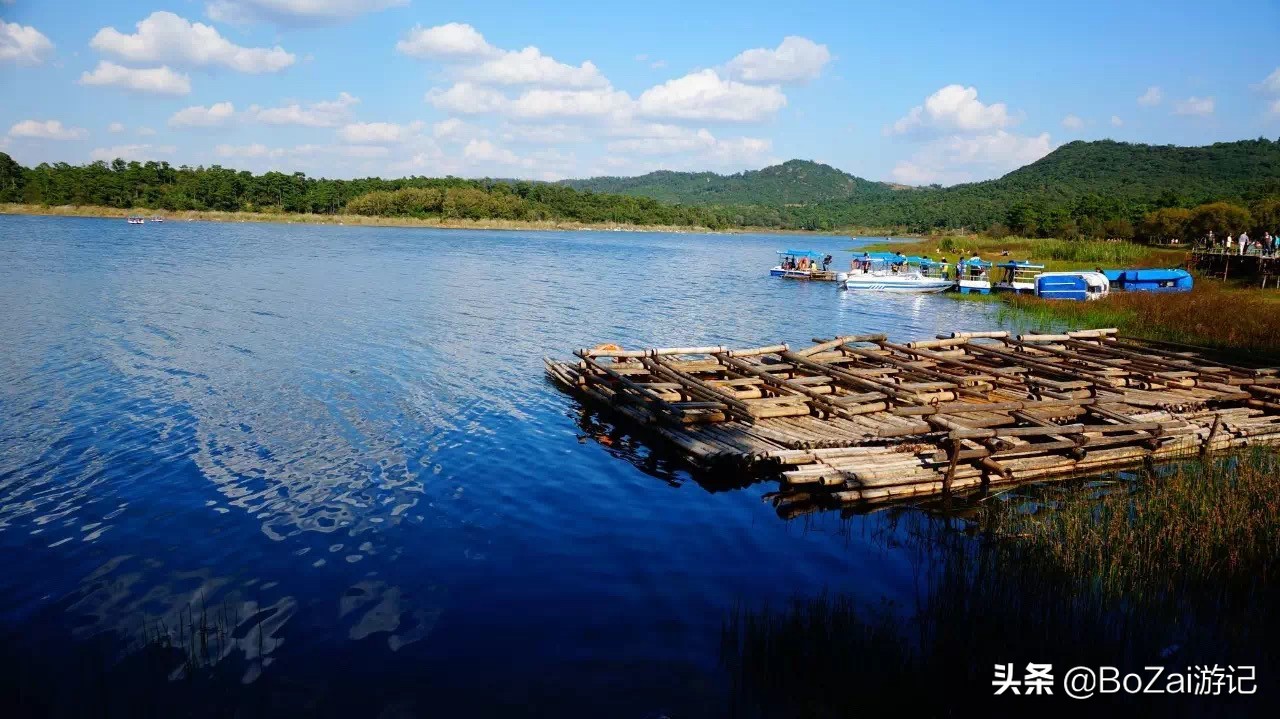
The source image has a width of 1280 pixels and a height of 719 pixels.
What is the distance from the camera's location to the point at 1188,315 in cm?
3441

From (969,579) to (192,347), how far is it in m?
24.5

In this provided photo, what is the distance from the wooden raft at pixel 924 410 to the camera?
1371cm

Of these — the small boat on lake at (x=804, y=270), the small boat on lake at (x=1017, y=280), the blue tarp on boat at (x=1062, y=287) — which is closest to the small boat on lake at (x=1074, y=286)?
the blue tarp on boat at (x=1062, y=287)

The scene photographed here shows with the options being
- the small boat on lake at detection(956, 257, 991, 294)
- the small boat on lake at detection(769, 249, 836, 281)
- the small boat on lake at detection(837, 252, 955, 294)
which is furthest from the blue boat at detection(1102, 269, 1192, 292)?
the small boat on lake at detection(769, 249, 836, 281)

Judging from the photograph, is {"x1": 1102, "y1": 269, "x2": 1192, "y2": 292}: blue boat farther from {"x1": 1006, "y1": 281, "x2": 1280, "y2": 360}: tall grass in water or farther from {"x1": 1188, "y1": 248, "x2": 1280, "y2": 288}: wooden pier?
{"x1": 1188, "y1": 248, "x2": 1280, "y2": 288}: wooden pier

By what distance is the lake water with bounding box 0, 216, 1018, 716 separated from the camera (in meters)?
8.07

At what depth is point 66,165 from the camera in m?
159

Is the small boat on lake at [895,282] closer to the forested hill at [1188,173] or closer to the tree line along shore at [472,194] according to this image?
the tree line along shore at [472,194]

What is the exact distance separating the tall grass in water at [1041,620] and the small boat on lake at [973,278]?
157 ft

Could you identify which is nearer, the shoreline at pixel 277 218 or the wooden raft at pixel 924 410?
the wooden raft at pixel 924 410

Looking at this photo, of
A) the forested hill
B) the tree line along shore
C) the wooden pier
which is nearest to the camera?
the wooden pier

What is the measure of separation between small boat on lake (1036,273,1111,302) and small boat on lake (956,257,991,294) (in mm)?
7580

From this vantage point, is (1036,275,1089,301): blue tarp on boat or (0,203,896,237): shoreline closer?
(1036,275,1089,301): blue tarp on boat

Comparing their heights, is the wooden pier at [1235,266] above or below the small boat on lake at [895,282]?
above
